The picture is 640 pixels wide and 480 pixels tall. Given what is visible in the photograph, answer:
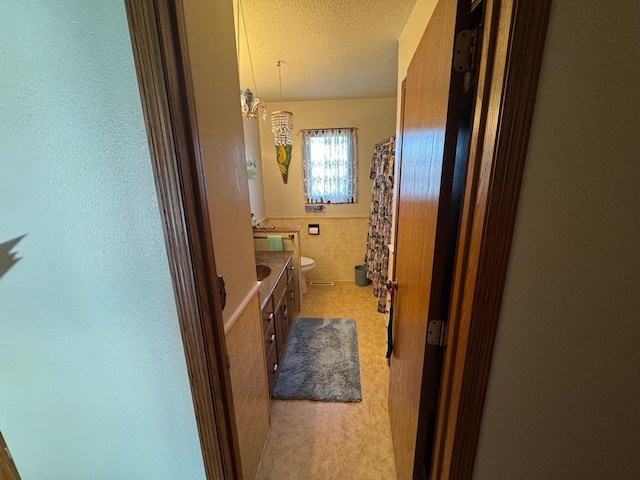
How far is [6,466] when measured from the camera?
33.8 inches

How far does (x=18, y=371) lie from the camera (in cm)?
76

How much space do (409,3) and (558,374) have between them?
1.97 meters

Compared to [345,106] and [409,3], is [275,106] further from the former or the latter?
[409,3]

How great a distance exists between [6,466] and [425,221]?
165 cm

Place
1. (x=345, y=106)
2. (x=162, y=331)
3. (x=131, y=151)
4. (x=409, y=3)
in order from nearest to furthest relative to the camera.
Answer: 1. (x=131, y=151)
2. (x=162, y=331)
3. (x=409, y=3)
4. (x=345, y=106)

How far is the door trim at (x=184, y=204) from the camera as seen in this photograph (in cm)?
52

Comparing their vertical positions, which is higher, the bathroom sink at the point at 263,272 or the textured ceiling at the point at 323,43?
the textured ceiling at the point at 323,43

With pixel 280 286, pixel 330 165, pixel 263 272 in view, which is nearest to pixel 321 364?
pixel 280 286

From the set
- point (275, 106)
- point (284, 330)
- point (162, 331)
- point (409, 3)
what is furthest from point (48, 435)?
point (275, 106)

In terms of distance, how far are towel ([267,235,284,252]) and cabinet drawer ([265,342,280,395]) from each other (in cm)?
113

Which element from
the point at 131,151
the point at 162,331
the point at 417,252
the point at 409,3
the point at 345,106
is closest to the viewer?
the point at 131,151

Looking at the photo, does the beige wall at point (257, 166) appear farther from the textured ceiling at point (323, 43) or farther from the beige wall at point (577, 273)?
the beige wall at point (577, 273)

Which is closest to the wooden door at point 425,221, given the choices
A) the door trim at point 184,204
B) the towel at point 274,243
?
the door trim at point 184,204

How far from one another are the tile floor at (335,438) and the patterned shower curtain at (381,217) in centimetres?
104
